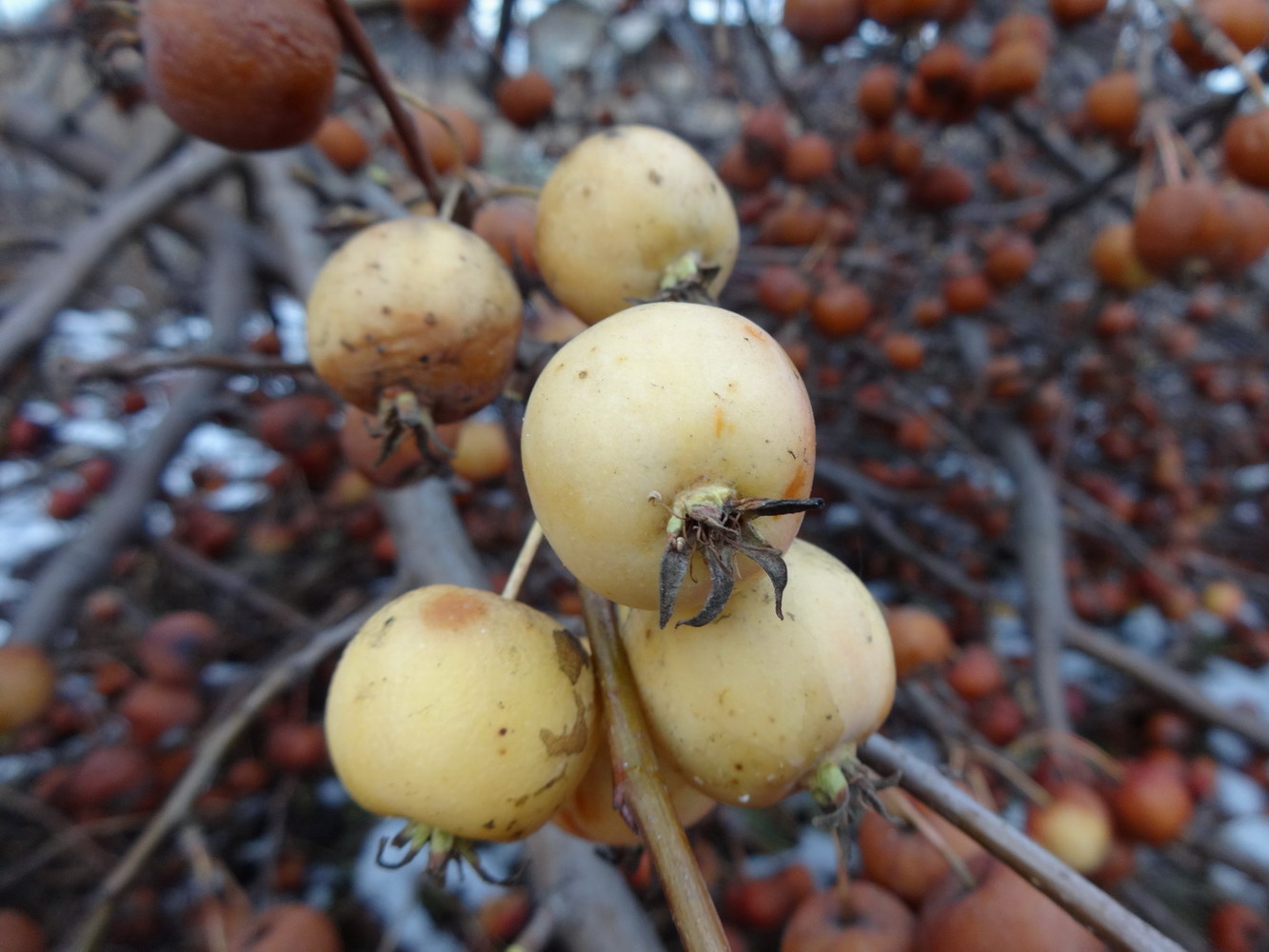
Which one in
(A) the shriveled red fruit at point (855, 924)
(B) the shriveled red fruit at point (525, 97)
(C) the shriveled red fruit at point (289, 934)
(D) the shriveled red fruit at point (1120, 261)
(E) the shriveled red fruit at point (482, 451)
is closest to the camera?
(A) the shriveled red fruit at point (855, 924)

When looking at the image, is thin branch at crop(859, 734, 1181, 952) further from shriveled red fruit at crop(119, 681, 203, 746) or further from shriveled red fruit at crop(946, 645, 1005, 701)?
shriveled red fruit at crop(119, 681, 203, 746)

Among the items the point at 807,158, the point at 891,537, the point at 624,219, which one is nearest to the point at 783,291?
the point at 807,158

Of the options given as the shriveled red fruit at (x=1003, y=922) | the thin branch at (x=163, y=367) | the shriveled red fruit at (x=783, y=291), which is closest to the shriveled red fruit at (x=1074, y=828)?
the shriveled red fruit at (x=1003, y=922)

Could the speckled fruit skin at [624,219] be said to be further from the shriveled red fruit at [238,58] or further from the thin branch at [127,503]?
the thin branch at [127,503]

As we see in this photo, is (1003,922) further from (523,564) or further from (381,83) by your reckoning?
(381,83)

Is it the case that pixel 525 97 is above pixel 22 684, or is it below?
above

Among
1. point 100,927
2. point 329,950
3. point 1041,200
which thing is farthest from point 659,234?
point 1041,200

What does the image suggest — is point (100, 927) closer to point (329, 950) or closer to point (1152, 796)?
point (329, 950)
